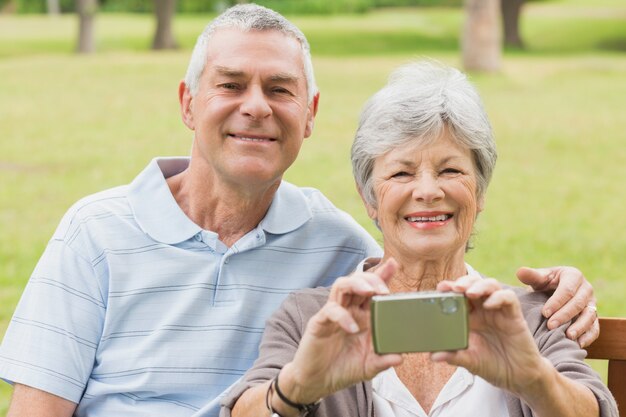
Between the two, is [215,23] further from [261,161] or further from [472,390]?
[472,390]

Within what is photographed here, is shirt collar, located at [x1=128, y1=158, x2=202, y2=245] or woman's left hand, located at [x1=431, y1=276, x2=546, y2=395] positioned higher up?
woman's left hand, located at [x1=431, y1=276, x2=546, y2=395]

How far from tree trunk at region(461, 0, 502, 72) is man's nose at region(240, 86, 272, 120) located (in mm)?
18810

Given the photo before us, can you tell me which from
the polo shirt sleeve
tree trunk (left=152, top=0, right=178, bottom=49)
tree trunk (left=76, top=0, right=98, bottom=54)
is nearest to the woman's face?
the polo shirt sleeve

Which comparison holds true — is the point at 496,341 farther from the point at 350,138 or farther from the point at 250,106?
the point at 350,138

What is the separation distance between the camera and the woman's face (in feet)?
10.2

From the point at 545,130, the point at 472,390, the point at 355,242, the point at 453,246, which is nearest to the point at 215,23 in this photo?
the point at 355,242

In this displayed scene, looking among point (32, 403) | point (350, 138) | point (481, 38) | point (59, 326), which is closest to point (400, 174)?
point (59, 326)

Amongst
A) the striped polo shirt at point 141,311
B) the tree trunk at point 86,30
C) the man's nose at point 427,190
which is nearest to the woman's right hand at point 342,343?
the man's nose at point 427,190

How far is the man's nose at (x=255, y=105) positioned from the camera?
3.39 m

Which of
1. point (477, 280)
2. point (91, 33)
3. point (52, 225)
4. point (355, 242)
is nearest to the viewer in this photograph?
point (477, 280)

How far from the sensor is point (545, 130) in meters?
15.4

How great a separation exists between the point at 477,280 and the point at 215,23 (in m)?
1.44

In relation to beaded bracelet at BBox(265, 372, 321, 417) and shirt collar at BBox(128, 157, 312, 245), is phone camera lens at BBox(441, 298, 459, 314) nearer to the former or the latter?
beaded bracelet at BBox(265, 372, 321, 417)

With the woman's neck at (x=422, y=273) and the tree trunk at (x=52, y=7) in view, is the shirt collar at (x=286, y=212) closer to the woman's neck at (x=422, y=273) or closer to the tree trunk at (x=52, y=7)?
the woman's neck at (x=422, y=273)
